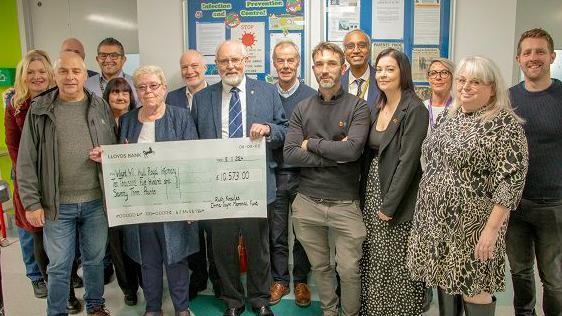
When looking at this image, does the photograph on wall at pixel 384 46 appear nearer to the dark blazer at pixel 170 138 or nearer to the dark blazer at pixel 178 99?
the dark blazer at pixel 178 99

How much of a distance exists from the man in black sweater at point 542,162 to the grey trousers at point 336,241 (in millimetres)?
914

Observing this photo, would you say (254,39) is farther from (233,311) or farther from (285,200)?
(233,311)

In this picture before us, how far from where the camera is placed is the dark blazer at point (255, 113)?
2.57 metres

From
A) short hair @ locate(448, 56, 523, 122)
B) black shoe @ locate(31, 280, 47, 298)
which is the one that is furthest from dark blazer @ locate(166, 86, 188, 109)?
short hair @ locate(448, 56, 523, 122)

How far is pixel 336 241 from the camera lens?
245cm

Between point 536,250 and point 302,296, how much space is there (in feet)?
4.83

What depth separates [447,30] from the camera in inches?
131

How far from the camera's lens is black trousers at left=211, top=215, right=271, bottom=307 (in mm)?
2621

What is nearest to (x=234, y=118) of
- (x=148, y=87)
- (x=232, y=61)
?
(x=232, y=61)

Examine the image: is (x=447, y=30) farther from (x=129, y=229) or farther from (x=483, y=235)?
(x=129, y=229)

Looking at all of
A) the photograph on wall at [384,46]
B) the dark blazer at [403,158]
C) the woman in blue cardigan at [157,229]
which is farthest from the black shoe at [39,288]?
the photograph on wall at [384,46]

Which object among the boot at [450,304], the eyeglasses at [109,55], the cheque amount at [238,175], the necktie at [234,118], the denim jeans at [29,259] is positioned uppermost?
the eyeglasses at [109,55]

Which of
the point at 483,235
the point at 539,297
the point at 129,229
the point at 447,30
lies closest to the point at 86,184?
the point at 129,229

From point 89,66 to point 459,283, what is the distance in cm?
423
